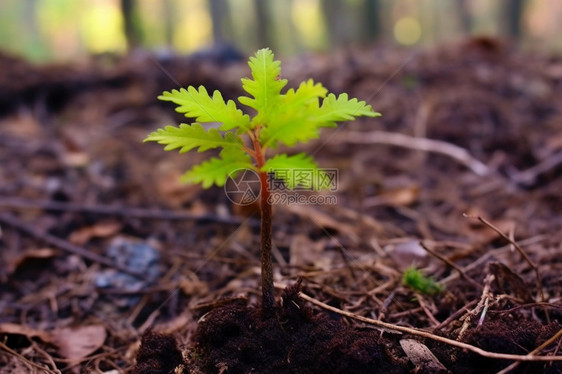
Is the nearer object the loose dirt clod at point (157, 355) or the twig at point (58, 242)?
the loose dirt clod at point (157, 355)

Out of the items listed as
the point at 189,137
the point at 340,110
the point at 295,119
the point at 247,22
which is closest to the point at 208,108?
the point at 189,137

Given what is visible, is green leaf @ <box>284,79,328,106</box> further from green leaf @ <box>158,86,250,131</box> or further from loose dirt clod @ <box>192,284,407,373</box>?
loose dirt clod @ <box>192,284,407,373</box>

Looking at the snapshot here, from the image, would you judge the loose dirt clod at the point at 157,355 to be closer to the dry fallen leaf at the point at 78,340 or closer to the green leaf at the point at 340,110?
the dry fallen leaf at the point at 78,340

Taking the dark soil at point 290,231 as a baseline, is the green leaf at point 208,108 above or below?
above

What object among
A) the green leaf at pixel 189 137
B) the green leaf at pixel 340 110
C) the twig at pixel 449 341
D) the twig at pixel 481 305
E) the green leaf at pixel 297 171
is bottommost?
the twig at pixel 481 305

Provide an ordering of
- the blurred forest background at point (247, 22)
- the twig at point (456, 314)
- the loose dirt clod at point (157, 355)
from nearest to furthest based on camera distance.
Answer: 1. the loose dirt clod at point (157, 355)
2. the twig at point (456, 314)
3. the blurred forest background at point (247, 22)

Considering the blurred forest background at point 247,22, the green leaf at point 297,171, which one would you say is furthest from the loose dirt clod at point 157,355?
the blurred forest background at point 247,22

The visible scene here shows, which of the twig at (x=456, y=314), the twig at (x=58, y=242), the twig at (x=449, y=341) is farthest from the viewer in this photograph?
the twig at (x=58, y=242)

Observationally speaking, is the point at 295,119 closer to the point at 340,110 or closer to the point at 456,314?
the point at 340,110

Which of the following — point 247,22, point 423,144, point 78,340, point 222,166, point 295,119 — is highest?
point 247,22
